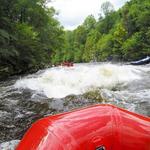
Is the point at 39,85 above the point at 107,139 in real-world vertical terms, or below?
below

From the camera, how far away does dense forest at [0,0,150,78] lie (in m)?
21.2

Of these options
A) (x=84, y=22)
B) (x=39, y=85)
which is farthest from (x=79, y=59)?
(x=39, y=85)

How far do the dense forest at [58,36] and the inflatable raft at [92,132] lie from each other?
588 inches

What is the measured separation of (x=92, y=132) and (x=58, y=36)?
3413 centimetres

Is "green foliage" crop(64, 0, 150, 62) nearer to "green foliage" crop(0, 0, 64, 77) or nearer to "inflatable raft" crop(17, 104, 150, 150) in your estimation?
"green foliage" crop(0, 0, 64, 77)

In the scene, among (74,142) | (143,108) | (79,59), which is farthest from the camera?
(79,59)

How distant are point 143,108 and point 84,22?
105 metres

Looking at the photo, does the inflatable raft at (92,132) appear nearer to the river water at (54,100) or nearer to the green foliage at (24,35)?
the river water at (54,100)

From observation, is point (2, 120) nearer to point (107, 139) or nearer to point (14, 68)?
point (107, 139)

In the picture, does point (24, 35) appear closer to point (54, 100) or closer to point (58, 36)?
point (58, 36)

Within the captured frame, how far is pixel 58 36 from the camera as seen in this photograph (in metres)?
36.5

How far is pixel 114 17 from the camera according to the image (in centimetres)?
9544

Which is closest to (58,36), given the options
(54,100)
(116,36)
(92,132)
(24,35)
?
(24,35)

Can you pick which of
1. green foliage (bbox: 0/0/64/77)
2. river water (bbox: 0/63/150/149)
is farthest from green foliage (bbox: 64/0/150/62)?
river water (bbox: 0/63/150/149)
